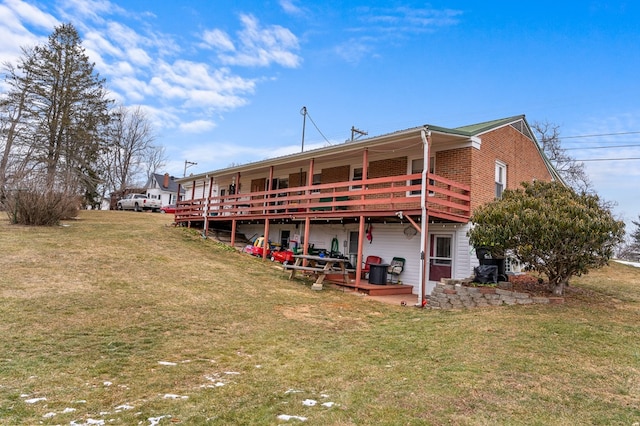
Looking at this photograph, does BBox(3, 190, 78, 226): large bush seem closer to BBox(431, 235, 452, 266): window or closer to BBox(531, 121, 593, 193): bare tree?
BBox(431, 235, 452, 266): window

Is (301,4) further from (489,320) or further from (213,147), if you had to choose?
(213,147)

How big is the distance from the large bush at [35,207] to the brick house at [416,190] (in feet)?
25.1

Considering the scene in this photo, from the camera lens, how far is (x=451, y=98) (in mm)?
22984

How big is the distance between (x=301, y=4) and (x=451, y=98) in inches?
392

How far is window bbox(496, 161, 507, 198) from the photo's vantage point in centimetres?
1501

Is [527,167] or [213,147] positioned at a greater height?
[213,147]

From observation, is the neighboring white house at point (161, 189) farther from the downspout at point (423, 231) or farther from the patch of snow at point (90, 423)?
the patch of snow at point (90, 423)

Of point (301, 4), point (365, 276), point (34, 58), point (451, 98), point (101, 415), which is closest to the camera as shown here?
point (101, 415)

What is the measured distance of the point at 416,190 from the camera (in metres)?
13.3

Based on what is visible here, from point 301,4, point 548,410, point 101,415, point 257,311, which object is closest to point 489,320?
point 548,410

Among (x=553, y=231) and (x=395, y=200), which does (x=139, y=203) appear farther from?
(x=553, y=231)

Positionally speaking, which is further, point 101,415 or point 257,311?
point 257,311

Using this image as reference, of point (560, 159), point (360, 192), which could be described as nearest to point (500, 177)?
point (360, 192)

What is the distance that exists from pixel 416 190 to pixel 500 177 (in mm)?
4151
